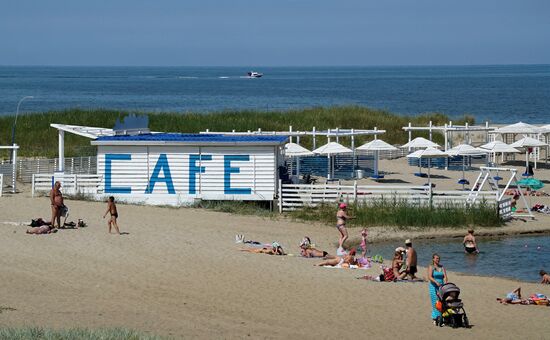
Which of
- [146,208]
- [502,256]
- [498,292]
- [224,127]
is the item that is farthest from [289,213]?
[224,127]

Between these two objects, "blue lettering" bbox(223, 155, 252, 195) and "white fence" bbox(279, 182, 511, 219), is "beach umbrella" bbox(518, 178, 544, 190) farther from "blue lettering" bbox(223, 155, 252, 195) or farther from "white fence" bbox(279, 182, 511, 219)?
"blue lettering" bbox(223, 155, 252, 195)

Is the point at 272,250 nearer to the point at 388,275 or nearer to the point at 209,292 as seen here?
the point at 388,275

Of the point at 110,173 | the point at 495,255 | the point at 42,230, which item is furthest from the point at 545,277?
the point at 110,173

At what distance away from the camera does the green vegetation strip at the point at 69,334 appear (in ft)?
44.6

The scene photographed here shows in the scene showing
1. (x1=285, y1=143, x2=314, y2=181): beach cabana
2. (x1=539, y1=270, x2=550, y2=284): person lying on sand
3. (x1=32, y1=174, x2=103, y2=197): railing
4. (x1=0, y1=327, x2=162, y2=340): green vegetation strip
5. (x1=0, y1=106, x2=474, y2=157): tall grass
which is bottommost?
(x1=0, y1=327, x2=162, y2=340): green vegetation strip

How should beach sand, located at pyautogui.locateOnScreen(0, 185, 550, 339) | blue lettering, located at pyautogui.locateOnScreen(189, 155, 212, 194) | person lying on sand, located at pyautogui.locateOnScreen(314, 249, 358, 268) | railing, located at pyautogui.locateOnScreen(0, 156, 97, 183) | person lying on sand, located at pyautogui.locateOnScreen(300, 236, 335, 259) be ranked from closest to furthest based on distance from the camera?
beach sand, located at pyautogui.locateOnScreen(0, 185, 550, 339), person lying on sand, located at pyautogui.locateOnScreen(314, 249, 358, 268), person lying on sand, located at pyautogui.locateOnScreen(300, 236, 335, 259), blue lettering, located at pyautogui.locateOnScreen(189, 155, 212, 194), railing, located at pyautogui.locateOnScreen(0, 156, 97, 183)

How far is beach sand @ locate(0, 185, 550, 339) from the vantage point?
635 inches

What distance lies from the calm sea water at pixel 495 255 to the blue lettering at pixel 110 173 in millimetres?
9309

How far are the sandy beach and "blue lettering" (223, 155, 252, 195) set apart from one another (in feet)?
14.5

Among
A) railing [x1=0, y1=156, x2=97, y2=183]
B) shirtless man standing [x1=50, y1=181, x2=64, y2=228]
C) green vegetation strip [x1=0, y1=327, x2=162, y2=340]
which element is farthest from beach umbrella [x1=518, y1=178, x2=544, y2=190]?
green vegetation strip [x1=0, y1=327, x2=162, y2=340]

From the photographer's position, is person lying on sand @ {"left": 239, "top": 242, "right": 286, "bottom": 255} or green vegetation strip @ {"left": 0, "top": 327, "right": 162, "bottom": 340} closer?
green vegetation strip @ {"left": 0, "top": 327, "right": 162, "bottom": 340}

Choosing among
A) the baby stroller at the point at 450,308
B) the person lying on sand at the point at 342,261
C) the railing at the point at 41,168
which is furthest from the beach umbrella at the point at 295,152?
the baby stroller at the point at 450,308

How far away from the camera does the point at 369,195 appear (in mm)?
29641

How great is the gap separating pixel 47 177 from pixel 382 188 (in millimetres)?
11396
